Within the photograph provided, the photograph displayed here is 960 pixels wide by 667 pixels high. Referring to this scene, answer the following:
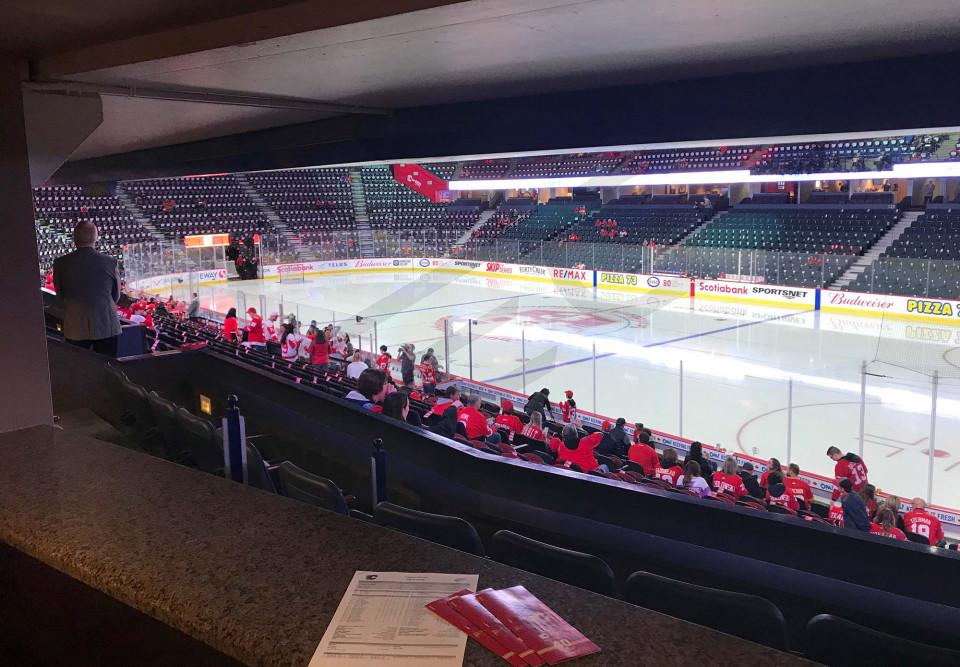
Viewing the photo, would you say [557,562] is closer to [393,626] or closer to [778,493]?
[393,626]

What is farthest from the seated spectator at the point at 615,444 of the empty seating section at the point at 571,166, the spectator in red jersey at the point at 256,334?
the empty seating section at the point at 571,166

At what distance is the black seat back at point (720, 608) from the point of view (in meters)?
1.85

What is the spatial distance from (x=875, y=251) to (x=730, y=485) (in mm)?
18793

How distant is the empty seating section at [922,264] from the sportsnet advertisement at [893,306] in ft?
0.54

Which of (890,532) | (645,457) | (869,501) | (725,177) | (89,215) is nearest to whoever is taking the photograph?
(890,532)

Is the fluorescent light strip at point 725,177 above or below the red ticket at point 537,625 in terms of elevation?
above

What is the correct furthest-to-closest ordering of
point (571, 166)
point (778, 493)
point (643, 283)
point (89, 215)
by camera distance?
point (571, 166), point (89, 215), point (643, 283), point (778, 493)

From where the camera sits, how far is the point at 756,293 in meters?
21.3

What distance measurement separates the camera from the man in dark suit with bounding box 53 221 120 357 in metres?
5.31

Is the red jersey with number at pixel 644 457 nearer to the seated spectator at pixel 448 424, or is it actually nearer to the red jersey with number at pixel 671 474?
the red jersey with number at pixel 671 474

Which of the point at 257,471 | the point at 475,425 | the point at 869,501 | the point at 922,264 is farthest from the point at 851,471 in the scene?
the point at 922,264

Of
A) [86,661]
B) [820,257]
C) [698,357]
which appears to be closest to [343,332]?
[698,357]

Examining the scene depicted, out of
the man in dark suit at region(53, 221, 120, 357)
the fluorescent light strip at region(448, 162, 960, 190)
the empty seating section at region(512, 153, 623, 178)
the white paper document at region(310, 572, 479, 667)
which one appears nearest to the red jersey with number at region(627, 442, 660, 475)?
the man in dark suit at region(53, 221, 120, 357)

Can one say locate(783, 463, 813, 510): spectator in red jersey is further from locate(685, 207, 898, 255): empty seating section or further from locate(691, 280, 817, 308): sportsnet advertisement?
locate(685, 207, 898, 255): empty seating section
